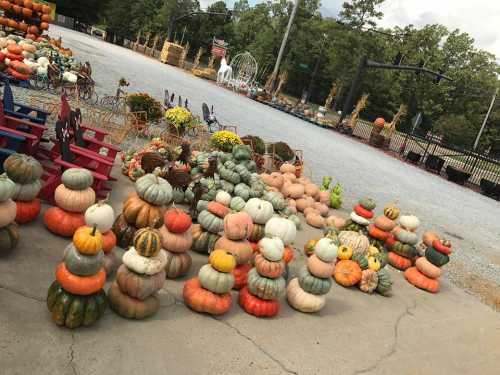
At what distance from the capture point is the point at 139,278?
11.6 ft

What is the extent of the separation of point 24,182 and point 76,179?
19.3 inches

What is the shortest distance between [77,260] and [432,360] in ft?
12.3

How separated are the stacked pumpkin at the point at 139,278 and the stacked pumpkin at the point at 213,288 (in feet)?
1.54

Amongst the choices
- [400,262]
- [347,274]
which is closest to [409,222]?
[400,262]

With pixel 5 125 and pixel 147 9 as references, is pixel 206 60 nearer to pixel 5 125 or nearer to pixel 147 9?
pixel 147 9

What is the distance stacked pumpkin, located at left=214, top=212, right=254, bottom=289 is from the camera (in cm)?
458

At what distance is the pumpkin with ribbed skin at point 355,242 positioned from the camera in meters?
6.41

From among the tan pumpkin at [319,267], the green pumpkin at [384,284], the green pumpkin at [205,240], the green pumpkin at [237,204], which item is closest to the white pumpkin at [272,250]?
the tan pumpkin at [319,267]

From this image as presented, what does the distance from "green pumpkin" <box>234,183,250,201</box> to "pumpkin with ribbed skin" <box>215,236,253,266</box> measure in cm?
150

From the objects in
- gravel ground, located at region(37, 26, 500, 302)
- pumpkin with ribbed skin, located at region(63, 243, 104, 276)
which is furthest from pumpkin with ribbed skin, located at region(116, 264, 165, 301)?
gravel ground, located at region(37, 26, 500, 302)

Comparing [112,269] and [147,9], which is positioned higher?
[147,9]

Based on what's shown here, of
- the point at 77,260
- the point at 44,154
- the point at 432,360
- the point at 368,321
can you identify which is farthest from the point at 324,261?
the point at 44,154

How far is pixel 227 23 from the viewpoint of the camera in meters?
65.6

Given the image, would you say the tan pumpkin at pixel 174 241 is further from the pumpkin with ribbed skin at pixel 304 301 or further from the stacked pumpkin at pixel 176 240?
the pumpkin with ribbed skin at pixel 304 301
